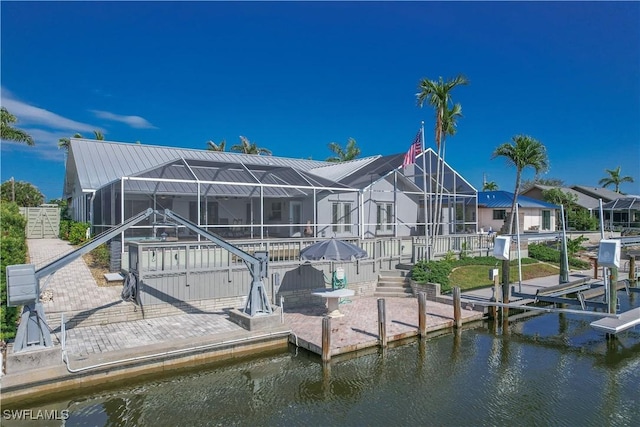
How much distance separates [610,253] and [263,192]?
15.5 m

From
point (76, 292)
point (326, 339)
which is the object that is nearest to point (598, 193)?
point (326, 339)

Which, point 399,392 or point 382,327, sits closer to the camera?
point 399,392

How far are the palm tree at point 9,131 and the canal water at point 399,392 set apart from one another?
75.5ft

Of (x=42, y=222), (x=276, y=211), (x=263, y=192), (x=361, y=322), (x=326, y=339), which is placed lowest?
(x=361, y=322)

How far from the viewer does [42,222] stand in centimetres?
2756

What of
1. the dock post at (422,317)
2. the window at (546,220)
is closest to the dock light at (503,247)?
the dock post at (422,317)

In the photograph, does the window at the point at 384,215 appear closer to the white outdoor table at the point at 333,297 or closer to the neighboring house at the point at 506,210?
the white outdoor table at the point at 333,297

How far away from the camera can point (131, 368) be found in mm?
8242

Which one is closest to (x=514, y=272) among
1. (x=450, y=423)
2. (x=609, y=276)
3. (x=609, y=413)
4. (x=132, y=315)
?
(x=609, y=276)

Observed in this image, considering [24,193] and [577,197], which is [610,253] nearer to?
[577,197]

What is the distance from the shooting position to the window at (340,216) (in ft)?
72.9

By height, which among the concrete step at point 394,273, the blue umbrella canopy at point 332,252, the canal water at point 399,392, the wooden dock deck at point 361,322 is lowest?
the canal water at point 399,392

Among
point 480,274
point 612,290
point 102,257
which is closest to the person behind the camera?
point 612,290

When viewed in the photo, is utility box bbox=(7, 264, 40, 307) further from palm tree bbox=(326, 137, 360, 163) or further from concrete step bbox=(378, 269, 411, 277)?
palm tree bbox=(326, 137, 360, 163)
